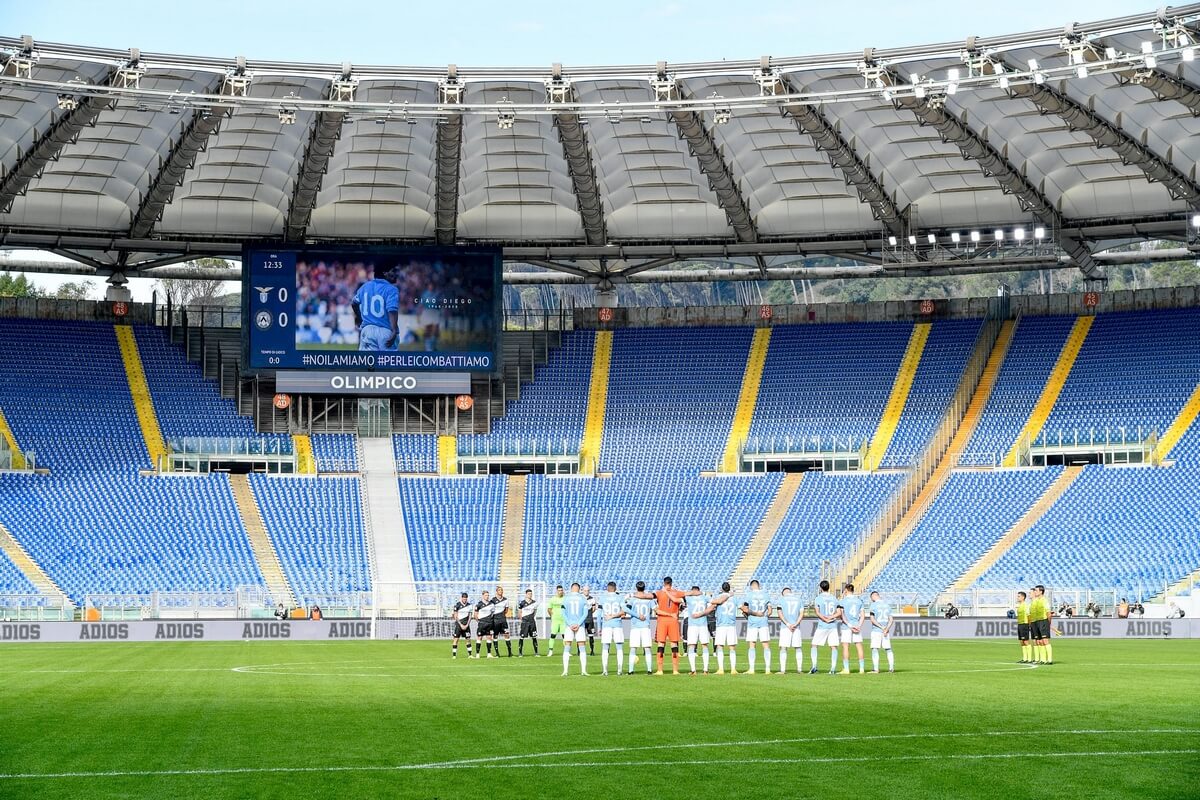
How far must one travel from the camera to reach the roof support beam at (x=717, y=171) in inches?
1860

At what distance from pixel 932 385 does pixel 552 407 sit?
15.5 m

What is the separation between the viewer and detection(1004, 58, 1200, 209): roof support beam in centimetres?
4412

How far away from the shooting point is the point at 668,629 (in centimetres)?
2853

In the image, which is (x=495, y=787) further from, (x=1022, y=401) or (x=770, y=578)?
(x=1022, y=401)

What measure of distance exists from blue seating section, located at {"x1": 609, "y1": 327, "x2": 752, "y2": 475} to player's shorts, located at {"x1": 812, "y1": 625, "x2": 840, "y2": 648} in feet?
→ 105

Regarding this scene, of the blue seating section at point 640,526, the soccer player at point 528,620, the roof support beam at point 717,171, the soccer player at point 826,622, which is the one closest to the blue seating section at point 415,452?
the blue seating section at point 640,526

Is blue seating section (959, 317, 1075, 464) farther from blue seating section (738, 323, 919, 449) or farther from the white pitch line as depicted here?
the white pitch line

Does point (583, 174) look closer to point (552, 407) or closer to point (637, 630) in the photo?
point (552, 407)

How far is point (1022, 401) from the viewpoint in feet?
201

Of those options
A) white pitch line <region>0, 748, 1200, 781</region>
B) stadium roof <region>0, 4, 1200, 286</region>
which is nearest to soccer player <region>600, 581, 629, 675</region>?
white pitch line <region>0, 748, 1200, 781</region>

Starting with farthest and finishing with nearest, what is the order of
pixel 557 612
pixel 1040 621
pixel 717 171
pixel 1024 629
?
pixel 717 171
pixel 557 612
pixel 1024 629
pixel 1040 621

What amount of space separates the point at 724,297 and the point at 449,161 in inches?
2866

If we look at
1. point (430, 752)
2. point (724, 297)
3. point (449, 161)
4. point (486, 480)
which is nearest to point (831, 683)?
point (430, 752)

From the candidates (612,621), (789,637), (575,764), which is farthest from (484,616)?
(575,764)
